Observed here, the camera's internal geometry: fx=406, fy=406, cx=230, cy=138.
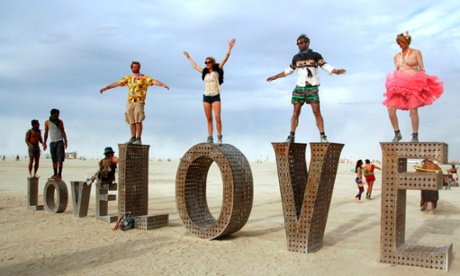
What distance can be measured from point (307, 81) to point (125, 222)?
5434 millimetres

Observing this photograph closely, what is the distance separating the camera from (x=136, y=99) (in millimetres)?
10414

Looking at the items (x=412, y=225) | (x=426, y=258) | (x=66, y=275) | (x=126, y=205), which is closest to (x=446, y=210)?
(x=412, y=225)

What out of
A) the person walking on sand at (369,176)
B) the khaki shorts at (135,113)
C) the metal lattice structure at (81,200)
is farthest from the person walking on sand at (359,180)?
the metal lattice structure at (81,200)

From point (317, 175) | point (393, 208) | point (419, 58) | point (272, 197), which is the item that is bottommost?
point (272, 197)

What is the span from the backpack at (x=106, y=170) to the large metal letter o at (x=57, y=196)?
5.92ft

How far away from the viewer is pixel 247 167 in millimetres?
9039

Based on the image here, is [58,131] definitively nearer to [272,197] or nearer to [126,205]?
[126,205]

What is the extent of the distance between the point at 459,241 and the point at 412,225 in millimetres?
1999

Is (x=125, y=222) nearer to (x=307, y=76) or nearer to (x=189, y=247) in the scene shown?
(x=189, y=247)

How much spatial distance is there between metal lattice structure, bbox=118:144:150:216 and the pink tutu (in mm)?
6371

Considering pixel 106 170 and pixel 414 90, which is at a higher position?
pixel 414 90

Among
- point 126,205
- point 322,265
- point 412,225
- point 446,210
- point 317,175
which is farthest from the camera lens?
point 446,210

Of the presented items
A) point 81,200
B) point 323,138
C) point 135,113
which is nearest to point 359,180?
point 323,138

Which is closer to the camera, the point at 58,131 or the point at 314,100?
the point at 314,100
